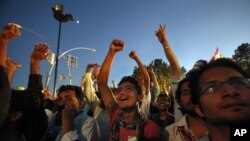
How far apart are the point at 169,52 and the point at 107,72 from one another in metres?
1.31

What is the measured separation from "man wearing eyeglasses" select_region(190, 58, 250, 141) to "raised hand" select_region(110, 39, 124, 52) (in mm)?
2222

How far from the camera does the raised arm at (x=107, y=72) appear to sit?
409 cm

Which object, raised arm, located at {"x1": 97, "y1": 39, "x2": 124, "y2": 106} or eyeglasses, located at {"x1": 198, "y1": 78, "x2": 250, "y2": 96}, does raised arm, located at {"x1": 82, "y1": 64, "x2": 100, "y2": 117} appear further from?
eyeglasses, located at {"x1": 198, "y1": 78, "x2": 250, "y2": 96}

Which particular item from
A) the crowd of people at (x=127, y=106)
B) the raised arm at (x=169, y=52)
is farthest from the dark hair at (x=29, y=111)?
the raised arm at (x=169, y=52)

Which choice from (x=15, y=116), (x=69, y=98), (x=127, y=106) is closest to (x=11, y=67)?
(x=69, y=98)

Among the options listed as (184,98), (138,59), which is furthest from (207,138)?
(138,59)

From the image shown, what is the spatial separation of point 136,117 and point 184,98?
Result: 77 centimetres

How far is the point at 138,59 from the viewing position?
19.8ft

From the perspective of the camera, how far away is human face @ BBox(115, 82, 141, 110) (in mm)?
3860

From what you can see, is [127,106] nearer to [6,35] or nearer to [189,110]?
[189,110]

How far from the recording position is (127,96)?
395cm

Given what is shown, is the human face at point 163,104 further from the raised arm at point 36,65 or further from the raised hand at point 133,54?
the raised arm at point 36,65

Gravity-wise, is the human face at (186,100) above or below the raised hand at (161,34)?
below

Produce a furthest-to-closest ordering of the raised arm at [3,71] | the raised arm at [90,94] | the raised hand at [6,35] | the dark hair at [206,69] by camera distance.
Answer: the raised arm at [90,94]
the raised hand at [6,35]
the dark hair at [206,69]
the raised arm at [3,71]
